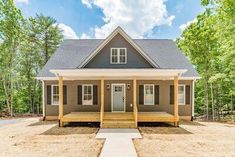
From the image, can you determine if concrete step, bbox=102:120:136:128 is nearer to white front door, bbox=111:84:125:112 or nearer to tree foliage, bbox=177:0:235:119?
white front door, bbox=111:84:125:112

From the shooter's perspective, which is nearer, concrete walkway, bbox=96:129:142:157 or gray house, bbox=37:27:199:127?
concrete walkway, bbox=96:129:142:157

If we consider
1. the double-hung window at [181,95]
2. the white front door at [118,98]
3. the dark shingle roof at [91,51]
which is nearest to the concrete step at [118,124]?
the white front door at [118,98]

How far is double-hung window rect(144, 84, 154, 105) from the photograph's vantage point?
46.5 feet

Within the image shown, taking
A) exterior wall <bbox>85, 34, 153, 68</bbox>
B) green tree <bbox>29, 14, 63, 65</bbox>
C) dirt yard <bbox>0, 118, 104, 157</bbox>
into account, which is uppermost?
green tree <bbox>29, 14, 63, 65</bbox>

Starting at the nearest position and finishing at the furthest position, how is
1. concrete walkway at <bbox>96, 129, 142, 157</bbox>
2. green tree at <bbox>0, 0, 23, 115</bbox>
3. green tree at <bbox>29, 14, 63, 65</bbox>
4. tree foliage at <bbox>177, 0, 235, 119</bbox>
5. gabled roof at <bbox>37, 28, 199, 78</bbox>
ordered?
concrete walkway at <bbox>96, 129, 142, 157</bbox> < gabled roof at <bbox>37, 28, 199, 78</bbox> < tree foliage at <bbox>177, 0, 235, 119</bbox> < green tree at <bbox>0, 0, 23, 115</bbox> < green tree at <bbox>29, 14, 63, 65</bbox>

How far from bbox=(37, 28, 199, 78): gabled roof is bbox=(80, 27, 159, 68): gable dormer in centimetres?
14

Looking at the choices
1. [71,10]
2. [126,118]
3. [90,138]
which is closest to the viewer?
[90,138]

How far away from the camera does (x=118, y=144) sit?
745 centimetres

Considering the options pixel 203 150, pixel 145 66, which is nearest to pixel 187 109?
pixel 145 66

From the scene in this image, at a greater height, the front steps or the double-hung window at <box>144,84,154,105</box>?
the double-hung window at <box>144,84,154,105</box>

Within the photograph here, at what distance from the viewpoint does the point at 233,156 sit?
6.14 meters

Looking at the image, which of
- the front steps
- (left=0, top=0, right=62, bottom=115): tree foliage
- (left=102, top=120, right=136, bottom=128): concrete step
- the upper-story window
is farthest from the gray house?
(left=0, top=0, right=62, bottom=115): tree foliage

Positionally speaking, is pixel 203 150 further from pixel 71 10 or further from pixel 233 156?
pixel 71 10

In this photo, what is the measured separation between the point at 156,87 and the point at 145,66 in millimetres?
1645
